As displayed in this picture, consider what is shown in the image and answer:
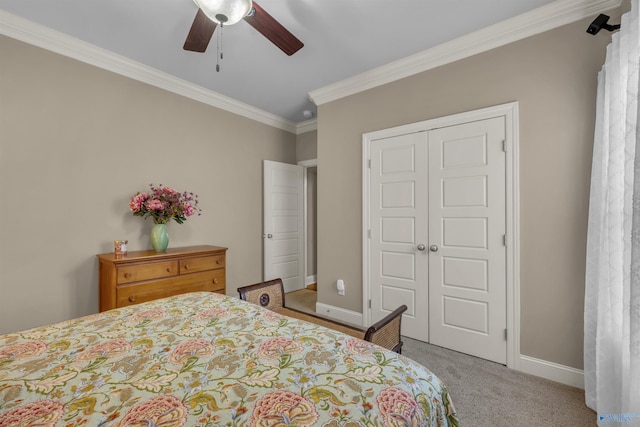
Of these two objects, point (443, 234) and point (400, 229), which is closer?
point (443, 234)

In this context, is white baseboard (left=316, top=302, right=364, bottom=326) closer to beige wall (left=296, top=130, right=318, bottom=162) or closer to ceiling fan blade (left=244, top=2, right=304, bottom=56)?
beige wall (left=296, top=130, right=318, bottom=162)

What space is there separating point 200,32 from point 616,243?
110 inches

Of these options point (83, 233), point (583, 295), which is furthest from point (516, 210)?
point (83, 233)

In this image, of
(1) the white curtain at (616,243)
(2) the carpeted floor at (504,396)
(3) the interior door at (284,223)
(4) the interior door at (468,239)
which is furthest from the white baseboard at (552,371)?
(3) the interior door at (284,223)

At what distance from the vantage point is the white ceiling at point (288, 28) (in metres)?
2.10

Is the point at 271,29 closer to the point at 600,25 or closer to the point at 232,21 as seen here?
the point at 232,21

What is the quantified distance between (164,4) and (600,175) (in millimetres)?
3172

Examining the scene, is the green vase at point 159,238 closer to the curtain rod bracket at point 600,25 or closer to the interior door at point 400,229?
the interior door at point 400,229

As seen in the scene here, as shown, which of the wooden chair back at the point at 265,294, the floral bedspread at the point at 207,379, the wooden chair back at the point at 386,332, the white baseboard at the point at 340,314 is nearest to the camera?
the floral bedspread at the point at 207,379

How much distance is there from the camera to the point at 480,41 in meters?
2.42

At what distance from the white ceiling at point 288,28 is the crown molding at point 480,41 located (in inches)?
2.4

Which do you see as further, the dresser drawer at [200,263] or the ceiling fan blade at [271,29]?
the dresser drawer at [200,263]

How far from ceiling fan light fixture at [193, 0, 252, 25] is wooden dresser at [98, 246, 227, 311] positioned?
78.5 inches

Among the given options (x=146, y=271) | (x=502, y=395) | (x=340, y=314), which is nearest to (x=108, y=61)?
(x=146, y=271)
